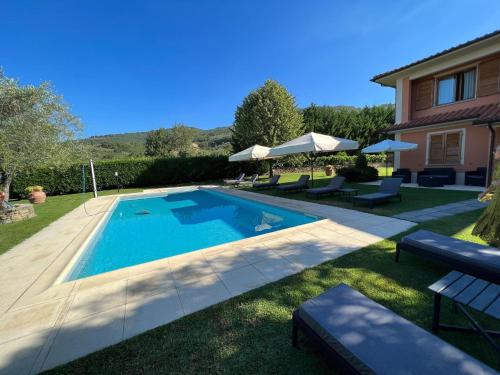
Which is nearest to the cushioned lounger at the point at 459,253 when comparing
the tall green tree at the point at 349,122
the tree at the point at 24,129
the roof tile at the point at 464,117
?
the roof tile at the point at 464,117

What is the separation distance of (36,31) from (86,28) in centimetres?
187

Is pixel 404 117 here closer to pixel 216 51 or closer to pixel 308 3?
pixel 308 3

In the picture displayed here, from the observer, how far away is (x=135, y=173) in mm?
18391

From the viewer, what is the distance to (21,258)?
4680 millimetres

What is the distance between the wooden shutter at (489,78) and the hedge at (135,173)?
15.4 metres

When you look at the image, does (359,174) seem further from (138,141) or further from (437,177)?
(138,141)

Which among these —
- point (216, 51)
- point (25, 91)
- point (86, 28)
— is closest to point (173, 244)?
point (25, 91)

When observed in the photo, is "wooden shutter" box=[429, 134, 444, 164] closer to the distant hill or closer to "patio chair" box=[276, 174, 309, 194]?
"patio chair" box=[276, 174, 309, 194]

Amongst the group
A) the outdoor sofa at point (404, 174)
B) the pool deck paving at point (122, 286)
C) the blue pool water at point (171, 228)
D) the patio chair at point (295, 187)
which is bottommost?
the blue pool water at point (171, 228)

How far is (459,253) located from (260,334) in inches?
106

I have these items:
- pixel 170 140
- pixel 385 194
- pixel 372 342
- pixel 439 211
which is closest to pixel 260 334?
pixel 372 342

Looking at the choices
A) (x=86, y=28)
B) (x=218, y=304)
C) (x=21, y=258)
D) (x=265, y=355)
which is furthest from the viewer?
(x=86, y=28)

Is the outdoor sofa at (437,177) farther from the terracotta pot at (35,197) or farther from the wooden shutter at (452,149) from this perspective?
the terracotta pot at (35,197)

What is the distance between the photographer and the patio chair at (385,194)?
7363 mm
